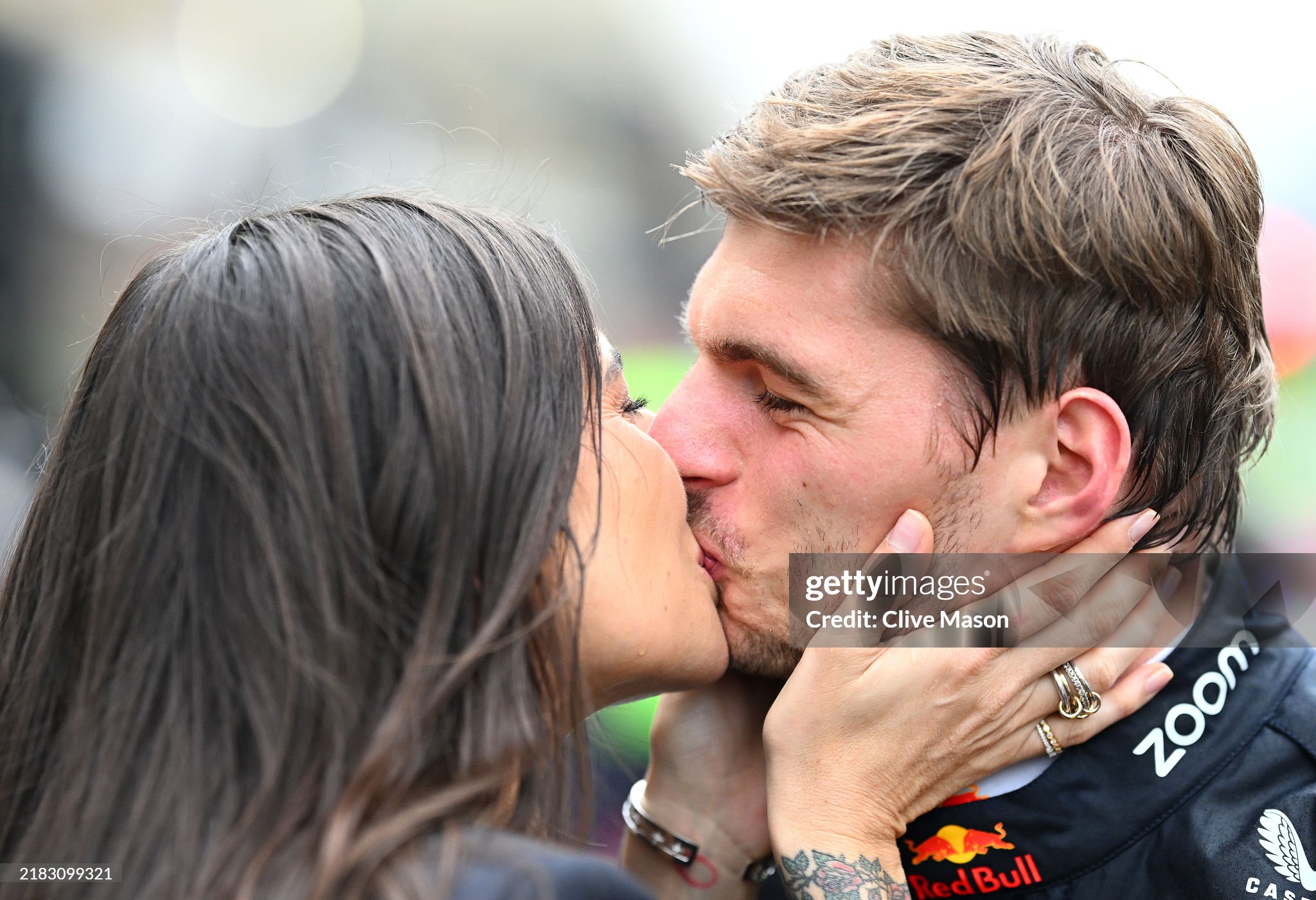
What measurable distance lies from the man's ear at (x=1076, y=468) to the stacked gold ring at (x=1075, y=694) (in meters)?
0.29

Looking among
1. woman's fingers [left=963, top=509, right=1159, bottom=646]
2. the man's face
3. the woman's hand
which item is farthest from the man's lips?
woman's fingers [left=963, top=509, right=1159, bottom=646]

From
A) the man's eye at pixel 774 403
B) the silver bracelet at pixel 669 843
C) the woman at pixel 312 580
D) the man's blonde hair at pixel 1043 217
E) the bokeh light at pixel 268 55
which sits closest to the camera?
the woman at pixel 312 580

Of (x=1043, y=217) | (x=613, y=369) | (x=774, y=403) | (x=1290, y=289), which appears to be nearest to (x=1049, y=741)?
(x=774, y=403)

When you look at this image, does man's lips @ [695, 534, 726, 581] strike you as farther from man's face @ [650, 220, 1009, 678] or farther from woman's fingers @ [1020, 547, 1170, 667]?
woman's fingers @ [1020, 547, 1170, 667]

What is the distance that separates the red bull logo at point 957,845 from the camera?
214cm

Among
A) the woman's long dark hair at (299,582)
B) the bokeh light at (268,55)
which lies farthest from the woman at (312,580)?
the bokeh light at (268,55)

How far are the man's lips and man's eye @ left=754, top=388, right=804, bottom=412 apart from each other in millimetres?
341

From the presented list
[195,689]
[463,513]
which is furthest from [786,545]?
[195,689]

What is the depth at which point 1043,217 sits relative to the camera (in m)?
2.16

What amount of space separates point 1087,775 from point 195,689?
1.72 meters

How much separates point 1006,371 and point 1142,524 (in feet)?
1.53

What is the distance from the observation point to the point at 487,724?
1.57m

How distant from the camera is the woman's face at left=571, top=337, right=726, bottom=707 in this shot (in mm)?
1970

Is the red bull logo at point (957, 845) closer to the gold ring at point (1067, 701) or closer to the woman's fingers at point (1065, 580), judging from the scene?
the gold ring at point (1067, 701)
